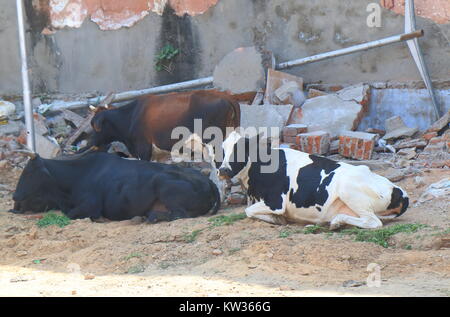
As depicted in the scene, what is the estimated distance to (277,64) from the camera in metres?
12.7

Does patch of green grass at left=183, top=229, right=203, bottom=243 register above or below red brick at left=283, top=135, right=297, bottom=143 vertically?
below

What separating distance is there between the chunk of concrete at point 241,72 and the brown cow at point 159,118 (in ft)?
3.40

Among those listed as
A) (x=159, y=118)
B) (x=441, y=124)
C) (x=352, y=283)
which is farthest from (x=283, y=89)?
(x=352, y=283)

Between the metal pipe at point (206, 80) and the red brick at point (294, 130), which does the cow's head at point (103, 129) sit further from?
the red brick at point (294, 130)

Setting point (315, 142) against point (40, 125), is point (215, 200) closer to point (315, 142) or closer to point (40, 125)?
→ point (315, 142)

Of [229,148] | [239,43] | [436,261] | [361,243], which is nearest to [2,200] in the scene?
[229,148]

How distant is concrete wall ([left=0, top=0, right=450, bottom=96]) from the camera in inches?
474

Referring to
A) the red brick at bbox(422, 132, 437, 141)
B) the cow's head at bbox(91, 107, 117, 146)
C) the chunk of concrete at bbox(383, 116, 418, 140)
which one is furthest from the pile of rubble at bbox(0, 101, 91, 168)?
the red brick at bbox(422, 132, 437, 141)

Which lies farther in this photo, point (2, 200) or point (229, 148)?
point (2, 200)

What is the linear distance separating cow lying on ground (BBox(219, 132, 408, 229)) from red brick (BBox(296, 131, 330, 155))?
7.56ft

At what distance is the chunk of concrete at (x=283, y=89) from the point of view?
12.1 m

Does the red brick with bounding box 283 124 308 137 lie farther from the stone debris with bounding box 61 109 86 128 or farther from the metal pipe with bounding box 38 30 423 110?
the stone debris with bounding box 61 109 86 128
